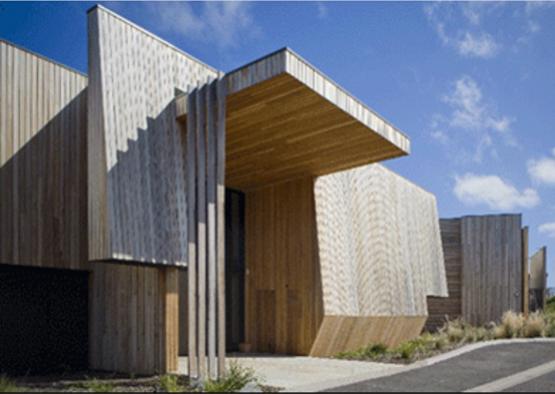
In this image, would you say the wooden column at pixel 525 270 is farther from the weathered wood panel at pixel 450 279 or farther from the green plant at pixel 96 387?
the green plant at pixel 96 387

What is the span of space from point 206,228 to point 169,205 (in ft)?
3.02

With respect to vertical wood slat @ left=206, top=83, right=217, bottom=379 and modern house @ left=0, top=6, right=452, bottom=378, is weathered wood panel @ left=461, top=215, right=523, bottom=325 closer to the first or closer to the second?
modern house @ left=0, top=6, right=452, bottom=378

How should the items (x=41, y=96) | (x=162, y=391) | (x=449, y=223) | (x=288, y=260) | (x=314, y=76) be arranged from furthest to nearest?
(x=449, y=223)
(x=288, y=260)
(x=41, y=96)
(x=314, y=76)
(x=162, y=391)

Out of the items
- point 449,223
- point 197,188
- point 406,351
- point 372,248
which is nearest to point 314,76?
point 197,188

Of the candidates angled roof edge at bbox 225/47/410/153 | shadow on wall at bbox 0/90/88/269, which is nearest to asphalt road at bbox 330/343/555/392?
angled roof edge at bbox 225/47/410/153

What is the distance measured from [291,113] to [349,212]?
513cm

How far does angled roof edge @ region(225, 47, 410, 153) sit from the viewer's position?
8.16m

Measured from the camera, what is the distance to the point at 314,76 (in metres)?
8.54

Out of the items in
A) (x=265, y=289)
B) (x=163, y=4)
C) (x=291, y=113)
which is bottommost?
(x=265, y=289)

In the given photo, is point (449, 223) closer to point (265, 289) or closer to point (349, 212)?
point (349, 212)

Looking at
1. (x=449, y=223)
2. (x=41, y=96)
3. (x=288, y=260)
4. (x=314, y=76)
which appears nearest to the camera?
(x=314, y=76)

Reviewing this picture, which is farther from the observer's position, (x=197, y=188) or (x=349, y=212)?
(x=349, y=212)

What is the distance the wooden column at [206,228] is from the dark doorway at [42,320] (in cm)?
286

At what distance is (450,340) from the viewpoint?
13.1 m
